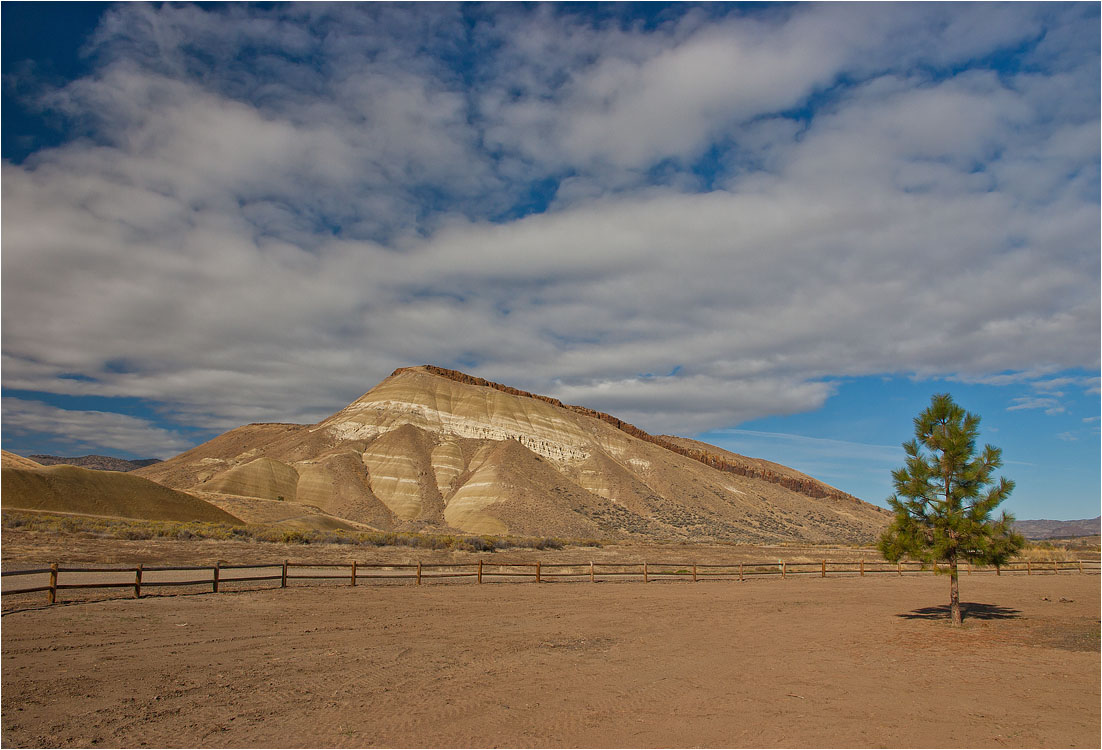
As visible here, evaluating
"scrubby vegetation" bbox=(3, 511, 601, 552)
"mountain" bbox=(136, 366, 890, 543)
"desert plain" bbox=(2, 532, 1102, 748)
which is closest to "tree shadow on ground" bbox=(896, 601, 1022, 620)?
"desert plain" bbox=(2, 532, 1102, 748)

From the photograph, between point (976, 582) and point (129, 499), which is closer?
point (976, 582)

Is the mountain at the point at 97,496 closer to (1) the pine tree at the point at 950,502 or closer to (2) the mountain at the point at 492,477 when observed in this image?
(2) the mountain at the point at 492,477

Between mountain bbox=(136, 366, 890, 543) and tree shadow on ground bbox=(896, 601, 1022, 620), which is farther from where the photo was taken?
mountain bbox=(136, 366, 890, 543)

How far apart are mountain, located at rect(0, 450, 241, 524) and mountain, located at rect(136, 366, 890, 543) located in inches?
272

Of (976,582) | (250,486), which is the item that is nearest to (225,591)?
(976,582)

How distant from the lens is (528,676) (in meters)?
10.9

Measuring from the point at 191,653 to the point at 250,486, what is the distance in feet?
213

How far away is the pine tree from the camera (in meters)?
16.4

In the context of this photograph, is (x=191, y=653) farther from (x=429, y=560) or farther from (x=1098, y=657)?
(x=429, y=560)

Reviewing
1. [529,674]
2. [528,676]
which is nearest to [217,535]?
[529,674]

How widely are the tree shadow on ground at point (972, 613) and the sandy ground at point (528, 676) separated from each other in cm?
31

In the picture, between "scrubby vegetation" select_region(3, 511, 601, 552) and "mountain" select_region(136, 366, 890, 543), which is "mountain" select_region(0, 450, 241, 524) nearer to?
"mountain" select_region(136, 366, 890, 543)

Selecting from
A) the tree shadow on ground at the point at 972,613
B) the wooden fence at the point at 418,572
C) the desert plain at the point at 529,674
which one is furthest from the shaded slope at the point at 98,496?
the tree shadow on ground at the point at 972,613

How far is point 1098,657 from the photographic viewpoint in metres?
13.0
